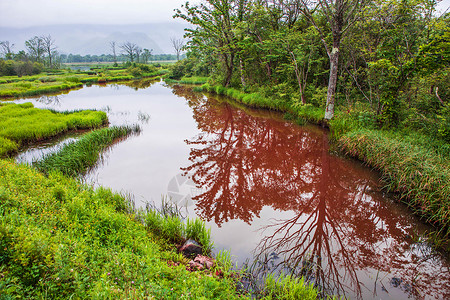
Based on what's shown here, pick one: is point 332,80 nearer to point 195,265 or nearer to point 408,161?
point 408,161

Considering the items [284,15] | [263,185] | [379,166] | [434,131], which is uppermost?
[284,15]

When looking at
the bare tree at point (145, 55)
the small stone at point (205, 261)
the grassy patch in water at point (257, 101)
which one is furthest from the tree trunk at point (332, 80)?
the bare tree at point (145, 55)

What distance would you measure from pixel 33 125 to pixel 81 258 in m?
12.0

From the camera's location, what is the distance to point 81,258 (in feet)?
9.61

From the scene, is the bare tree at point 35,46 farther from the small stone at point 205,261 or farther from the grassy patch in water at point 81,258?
the small stone at point 205,261

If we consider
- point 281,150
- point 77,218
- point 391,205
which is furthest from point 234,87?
point 77,218

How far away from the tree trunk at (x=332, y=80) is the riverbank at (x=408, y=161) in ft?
3.25

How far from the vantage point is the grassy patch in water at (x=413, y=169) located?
520 cm

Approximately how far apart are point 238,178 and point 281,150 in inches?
136

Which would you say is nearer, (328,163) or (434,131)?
(434,131)

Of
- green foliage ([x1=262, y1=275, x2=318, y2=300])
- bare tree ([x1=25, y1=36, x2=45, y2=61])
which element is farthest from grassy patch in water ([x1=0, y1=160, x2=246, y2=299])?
bare tree ([x1=25, y1=36, x2=45, y2=61])

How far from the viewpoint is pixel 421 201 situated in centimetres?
568

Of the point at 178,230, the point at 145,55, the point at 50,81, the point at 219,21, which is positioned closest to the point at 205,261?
the point at 178,230

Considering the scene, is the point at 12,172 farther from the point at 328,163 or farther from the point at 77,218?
the point at 328,163
